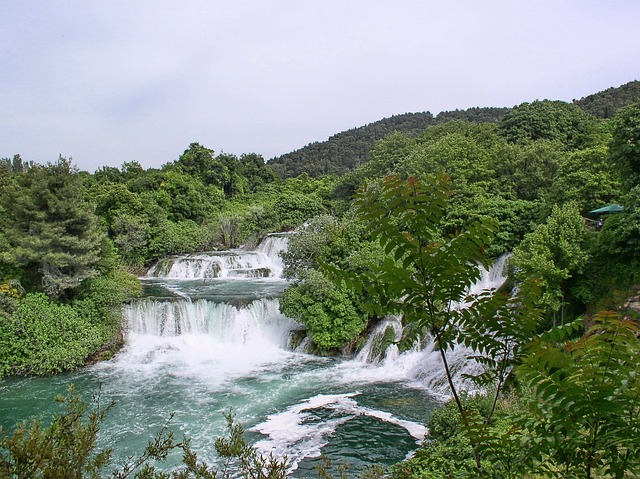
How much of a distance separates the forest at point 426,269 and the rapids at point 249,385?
93 centimetres

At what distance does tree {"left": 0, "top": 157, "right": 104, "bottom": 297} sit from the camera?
1471 centimetres

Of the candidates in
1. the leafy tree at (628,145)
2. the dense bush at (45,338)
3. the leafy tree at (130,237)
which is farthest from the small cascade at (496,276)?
the leafy tree at (130,237)

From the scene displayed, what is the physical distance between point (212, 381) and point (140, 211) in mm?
18423

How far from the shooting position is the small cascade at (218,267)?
990 inches

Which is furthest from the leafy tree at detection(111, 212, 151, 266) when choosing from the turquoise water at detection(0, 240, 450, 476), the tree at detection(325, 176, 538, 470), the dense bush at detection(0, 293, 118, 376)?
the tree at detection(325, 176, 538, 470)

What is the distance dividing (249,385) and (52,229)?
8419mm

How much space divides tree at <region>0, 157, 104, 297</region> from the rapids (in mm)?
2776

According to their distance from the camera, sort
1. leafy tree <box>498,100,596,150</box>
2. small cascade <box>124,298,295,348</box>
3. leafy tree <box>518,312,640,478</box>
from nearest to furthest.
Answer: leafy tree <box>518,312,640,478</box>, small cascade <box>124,298,295,348</box>, leafy tree <box>498,100,596,150</box>

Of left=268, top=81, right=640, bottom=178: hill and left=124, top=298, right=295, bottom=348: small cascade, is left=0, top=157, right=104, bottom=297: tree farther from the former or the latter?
left=268, top=81, right=640, bottom=178: hill

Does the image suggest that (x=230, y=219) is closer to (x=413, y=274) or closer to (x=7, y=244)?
(x=7, y=244)

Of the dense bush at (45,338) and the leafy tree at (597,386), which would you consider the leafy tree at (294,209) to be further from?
the leafy tree at (597,386)

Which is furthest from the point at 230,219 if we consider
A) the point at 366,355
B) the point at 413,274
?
the point at 413,274

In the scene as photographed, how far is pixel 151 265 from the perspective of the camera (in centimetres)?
2730

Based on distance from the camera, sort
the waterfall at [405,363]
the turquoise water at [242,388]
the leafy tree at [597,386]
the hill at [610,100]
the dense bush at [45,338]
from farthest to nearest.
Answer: the hill at [610,100]
the dense bush at [45,338]
the waterfall at [405,363]
the turquoise water at [242,388]
the leafy tree at [597,386]
